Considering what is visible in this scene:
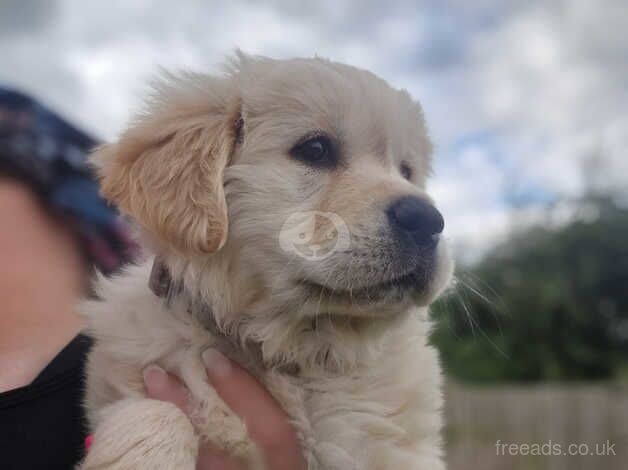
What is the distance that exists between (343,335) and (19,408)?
43.6 inches

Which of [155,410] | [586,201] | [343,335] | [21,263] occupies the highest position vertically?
[586,201]

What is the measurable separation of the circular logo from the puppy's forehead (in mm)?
344

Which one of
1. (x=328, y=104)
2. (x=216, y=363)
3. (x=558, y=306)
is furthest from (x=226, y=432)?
(x=558, y=306)

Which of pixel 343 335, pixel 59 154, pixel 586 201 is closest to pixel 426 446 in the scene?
pixel 343 335

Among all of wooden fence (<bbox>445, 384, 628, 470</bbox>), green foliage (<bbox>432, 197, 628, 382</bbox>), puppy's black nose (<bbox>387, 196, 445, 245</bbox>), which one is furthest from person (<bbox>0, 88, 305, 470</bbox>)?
green foliage (<bbox>432, 197, 628, 382</bbox>)

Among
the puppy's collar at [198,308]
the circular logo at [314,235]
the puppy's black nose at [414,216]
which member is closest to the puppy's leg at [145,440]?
the puppy's collar at [198,308]

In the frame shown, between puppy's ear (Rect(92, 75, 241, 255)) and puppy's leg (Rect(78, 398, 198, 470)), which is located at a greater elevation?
→ puppy's ear (Rect(92, 75, 241, 255))

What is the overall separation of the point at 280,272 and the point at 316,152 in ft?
1.49

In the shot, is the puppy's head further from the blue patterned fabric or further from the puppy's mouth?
the blue patterned fabric

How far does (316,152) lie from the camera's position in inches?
91.0

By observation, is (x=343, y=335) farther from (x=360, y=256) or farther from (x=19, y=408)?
(x=19, y=408)

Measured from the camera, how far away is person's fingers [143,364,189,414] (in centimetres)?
206

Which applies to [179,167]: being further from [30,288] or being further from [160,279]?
[30,288]

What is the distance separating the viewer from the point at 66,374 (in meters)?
2.40
